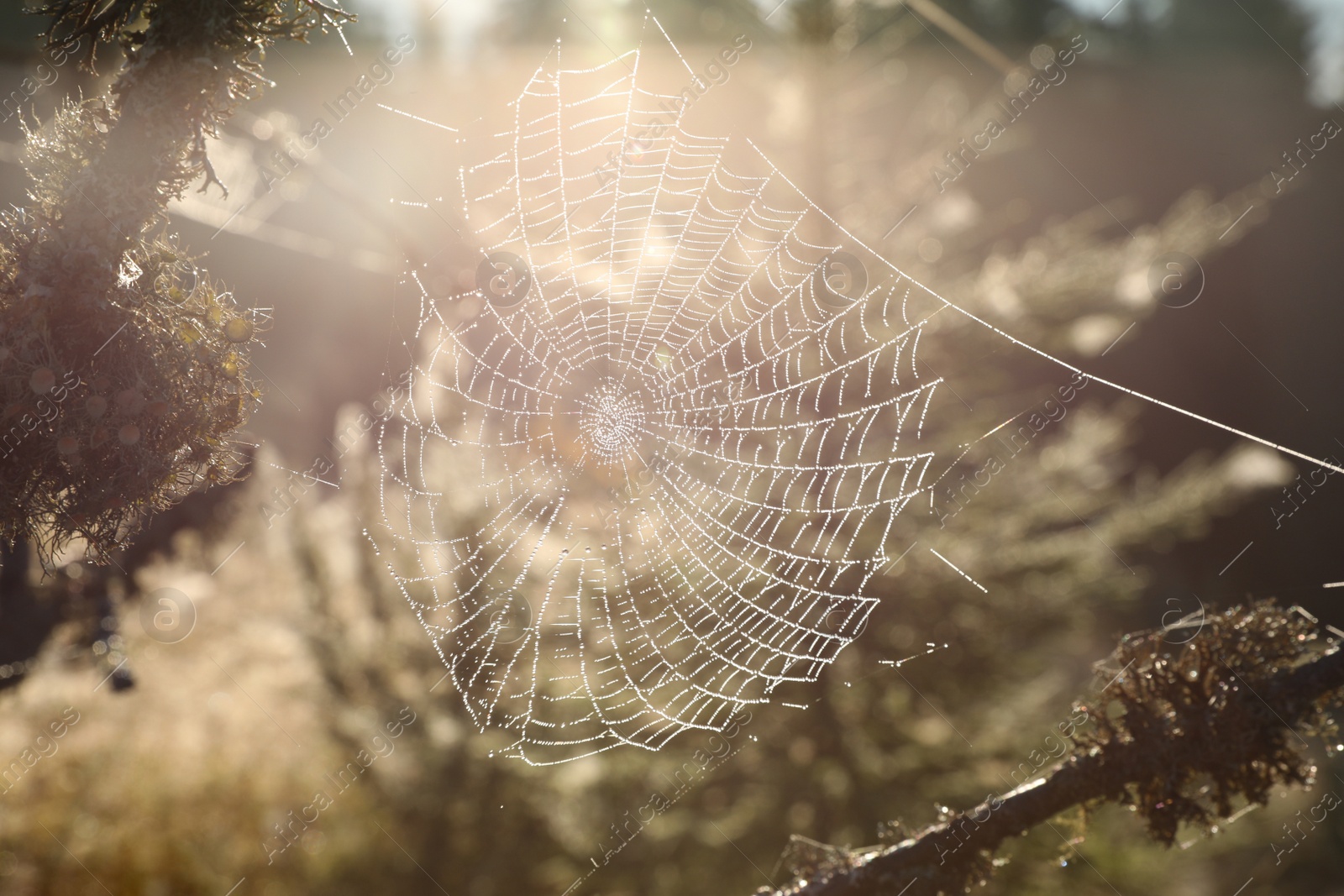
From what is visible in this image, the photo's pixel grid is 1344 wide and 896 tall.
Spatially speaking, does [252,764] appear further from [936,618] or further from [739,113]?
[739,113]

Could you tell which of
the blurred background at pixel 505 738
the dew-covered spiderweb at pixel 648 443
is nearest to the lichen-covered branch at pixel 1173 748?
the dew-covered spiderweb at pixel 648 443

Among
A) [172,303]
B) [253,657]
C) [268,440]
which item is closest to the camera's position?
[172,303]

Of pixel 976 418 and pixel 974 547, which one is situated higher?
pixel 976 418

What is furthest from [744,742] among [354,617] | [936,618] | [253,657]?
[253,657]

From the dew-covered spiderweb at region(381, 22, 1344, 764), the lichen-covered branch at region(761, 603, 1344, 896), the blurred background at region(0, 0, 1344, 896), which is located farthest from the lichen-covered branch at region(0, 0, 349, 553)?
the lichen-covered branch at region(761, 603, 1344, 896)

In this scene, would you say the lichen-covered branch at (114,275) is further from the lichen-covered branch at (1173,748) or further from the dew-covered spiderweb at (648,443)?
the lichen-covered branch at (1173,748)

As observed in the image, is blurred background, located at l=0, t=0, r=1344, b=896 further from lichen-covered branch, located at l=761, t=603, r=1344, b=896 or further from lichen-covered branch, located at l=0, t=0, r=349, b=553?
lichen-covered branch, located at l=761, t=603, r=1344, b=896
